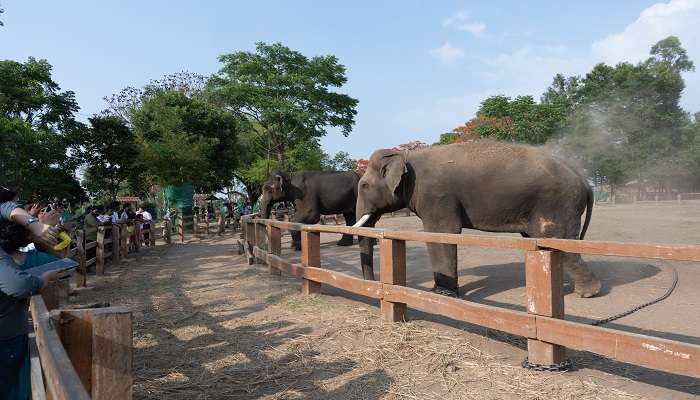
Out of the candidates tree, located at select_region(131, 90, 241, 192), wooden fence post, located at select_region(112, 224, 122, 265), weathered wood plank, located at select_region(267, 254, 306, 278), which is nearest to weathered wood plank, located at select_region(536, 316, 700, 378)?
weathered wood plank, located at select_region(267, 254, 306, 278)

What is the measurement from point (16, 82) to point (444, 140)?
41299 mm

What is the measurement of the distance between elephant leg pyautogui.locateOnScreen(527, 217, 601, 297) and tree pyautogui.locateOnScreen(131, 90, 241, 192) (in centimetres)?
2188

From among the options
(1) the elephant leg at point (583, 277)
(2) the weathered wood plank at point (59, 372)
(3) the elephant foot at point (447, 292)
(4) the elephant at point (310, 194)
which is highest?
(4) the elephant at point (310, 194)

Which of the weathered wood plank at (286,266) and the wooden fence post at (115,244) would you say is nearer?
the weathered wood plank at (286,266)

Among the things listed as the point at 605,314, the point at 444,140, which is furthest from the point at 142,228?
the point at 444,140

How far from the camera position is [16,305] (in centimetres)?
317

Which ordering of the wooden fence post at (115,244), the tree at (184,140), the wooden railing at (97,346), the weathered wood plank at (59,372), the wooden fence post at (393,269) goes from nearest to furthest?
the weathered wood plank at (59,372) < the wooden railing at (97,346) < the wooden fence post at (393,269) < the wooden fence post at (115,244) < the tree at (184,140)

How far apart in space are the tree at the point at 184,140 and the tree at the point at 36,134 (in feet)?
11.3

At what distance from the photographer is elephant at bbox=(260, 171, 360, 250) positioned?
1471cm

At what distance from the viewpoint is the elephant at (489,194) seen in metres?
6.53

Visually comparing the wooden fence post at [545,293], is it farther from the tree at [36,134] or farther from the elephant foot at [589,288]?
the tree at [36,134]

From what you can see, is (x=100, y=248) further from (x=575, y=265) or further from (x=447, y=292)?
(x=575, y=265)

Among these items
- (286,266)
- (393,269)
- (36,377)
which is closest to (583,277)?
(393,269)

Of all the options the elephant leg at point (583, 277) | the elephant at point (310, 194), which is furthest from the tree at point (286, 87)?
the elephant leg at point (583, 277)
